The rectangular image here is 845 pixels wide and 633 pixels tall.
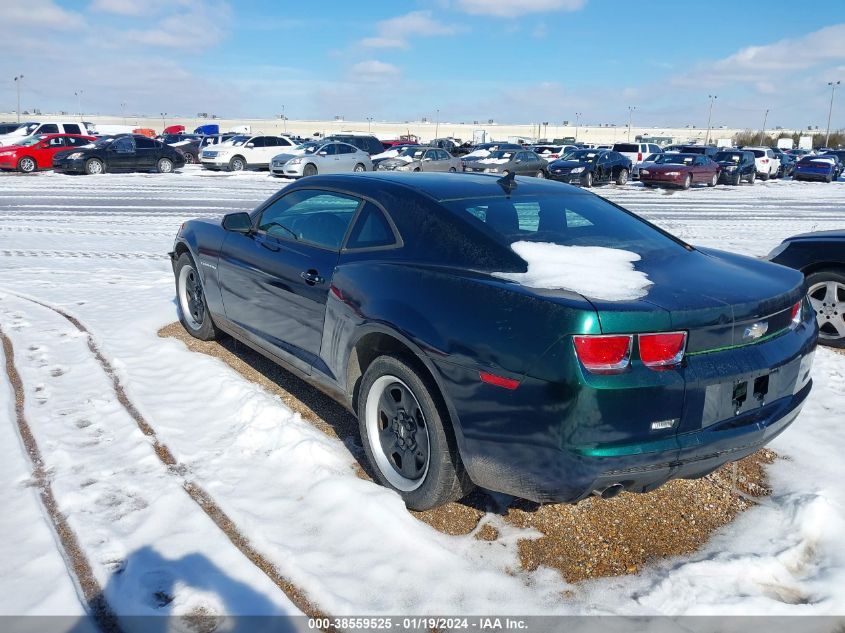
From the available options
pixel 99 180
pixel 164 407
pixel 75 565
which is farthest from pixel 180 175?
pixel 75 565

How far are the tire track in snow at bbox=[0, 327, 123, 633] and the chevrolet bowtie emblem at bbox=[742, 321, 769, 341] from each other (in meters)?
2.73

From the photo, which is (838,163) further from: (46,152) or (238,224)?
(238,224)

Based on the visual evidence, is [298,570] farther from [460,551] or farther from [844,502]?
[844,502]

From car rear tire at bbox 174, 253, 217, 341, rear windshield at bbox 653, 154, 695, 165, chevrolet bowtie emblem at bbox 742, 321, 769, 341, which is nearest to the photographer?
chevrolet bowtie emblem at bbox 742, 321, 769, 341

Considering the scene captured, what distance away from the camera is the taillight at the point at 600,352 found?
8.54 feet

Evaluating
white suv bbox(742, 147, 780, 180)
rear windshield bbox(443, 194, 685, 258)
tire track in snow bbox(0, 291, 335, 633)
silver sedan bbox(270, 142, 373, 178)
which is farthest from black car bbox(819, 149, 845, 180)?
tire track in snow bbox(0, 291, 335, 633)

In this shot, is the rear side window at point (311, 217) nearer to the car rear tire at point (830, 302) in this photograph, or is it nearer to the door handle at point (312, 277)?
the door handle at point (312, 277)

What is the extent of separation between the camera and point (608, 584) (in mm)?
2873

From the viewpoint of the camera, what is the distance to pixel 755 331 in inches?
116

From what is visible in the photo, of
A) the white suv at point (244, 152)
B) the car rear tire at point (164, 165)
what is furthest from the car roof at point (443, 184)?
the white suv at point (244, 152)

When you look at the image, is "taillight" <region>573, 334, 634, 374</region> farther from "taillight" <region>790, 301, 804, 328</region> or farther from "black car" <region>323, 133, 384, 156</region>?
"black car" <region>323, 133, 384, 156</region>

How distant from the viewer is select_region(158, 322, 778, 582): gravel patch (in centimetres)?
306

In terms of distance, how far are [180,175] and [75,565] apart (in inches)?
1030

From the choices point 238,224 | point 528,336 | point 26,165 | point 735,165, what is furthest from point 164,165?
point 528,336
